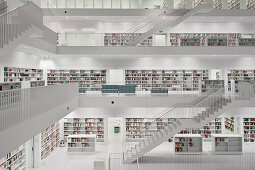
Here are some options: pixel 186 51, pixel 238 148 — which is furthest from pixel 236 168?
pixel 186 51

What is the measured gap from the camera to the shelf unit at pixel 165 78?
14.0 metres

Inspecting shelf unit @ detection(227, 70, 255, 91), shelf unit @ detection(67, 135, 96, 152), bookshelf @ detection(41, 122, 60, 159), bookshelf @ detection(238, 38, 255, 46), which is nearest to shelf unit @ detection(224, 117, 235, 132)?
shelf unit @ detection(227, 70, 255, 91)

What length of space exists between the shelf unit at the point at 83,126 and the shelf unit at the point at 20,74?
266cm

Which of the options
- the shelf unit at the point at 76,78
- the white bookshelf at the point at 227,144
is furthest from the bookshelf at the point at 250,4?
the shelf unit at the point at 76,78

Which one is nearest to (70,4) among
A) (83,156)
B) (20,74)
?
(20,74)

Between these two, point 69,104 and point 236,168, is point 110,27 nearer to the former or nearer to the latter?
point 69,104

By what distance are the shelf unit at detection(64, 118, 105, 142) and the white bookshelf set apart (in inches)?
213

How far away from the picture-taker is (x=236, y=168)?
9.87m

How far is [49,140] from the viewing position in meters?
11.8

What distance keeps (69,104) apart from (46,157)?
11.2 ft

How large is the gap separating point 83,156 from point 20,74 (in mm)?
4234

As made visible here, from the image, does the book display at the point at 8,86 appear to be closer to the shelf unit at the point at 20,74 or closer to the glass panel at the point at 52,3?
the shelf unit at the point at 20,74

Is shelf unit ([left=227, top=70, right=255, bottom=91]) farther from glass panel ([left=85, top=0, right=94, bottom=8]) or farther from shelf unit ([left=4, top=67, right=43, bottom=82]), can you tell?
shelf unit ([left=4, top=67, right=43, bottom=82])

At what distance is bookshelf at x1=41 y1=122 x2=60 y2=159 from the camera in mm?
11012
